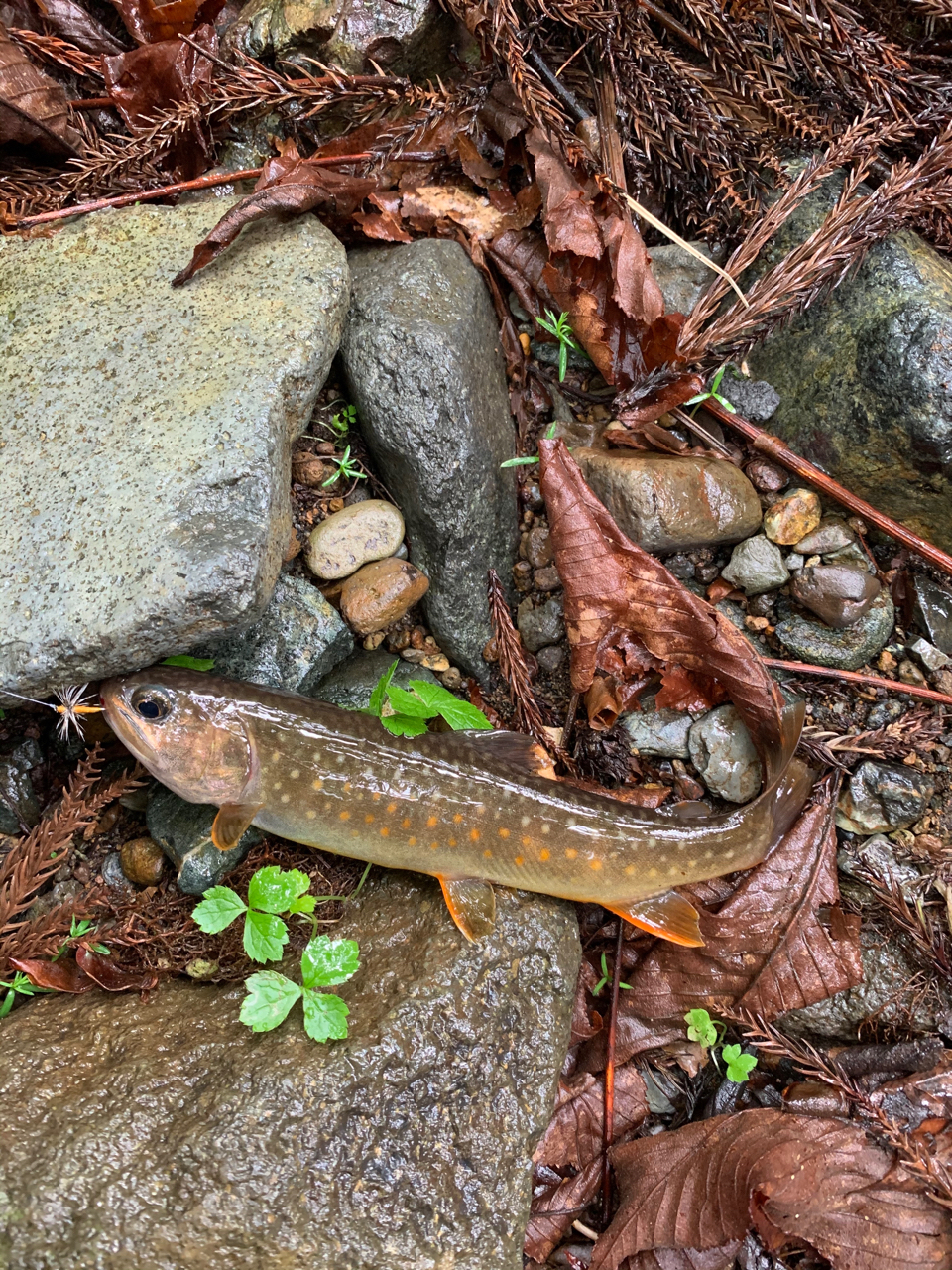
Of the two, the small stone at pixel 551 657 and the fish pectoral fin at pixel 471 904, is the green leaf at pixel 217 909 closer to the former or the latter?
the fish pectoral fin at pixel 471 904

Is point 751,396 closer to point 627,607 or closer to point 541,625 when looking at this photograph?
point 627,607

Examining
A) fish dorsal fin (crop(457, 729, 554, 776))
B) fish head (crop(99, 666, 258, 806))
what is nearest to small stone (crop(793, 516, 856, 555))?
fish dorsal fin (crop(457, 729, 554, 776))

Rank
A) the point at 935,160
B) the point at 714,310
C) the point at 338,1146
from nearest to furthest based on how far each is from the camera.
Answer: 1. the point at 338,1146
2. the point at 935,160
3. the point at 714,310

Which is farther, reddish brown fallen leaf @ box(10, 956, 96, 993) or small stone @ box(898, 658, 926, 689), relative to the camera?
small stone @ box(898, 658, 926, 689)

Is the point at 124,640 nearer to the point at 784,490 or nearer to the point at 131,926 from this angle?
the point at 131,926

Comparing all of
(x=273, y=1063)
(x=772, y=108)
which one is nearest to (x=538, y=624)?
(x=273, y=1063)

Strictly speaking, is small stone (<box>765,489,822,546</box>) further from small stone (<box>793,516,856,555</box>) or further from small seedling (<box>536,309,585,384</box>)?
small seedling (<box>536,309,585,384</box>)
